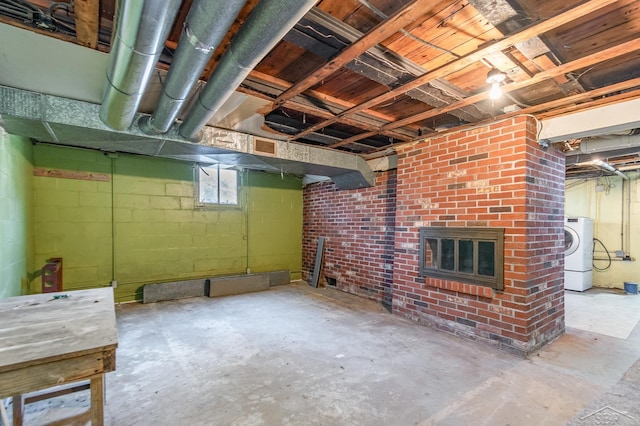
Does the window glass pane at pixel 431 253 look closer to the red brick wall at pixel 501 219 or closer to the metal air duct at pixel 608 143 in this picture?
the red brick wall at pixel 501 219

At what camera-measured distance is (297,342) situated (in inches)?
118

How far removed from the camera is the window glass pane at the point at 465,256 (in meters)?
3.18

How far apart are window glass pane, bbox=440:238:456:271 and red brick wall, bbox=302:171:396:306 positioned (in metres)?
1.17

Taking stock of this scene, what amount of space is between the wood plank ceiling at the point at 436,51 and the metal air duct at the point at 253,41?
0.30 metres

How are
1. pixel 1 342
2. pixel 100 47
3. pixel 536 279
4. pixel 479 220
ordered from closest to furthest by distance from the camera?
pixel 1 342 < pixel 100 47 < pixel 536 279 < pixel 479 220

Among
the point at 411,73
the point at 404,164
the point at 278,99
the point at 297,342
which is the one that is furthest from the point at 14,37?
the point at 404,164

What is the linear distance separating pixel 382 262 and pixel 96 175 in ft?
14.9

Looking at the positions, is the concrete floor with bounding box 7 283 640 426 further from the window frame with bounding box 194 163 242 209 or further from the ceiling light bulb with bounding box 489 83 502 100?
the ceiling light bulb with bounding box 489 83 502 100

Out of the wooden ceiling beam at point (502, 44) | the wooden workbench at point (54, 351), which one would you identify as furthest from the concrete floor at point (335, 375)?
the wooden ceiling beam at point (502, 44)

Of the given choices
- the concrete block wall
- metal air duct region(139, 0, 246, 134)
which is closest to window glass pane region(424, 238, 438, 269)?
metal air duct region(139, 0, 246, 134)

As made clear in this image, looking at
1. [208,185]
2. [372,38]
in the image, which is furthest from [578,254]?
[208,185]

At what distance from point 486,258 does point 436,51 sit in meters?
2.14

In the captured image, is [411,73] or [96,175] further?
[96,175]

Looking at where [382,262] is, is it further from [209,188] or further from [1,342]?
[1,342]
